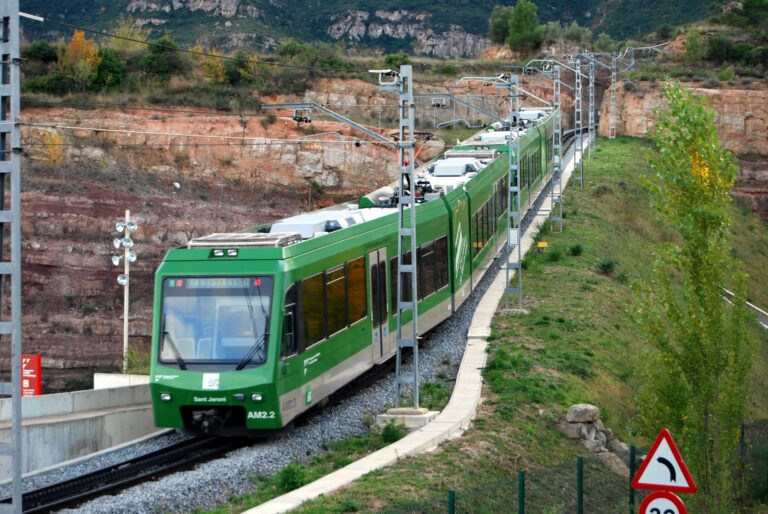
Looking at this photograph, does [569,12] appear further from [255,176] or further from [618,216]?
[618,216]

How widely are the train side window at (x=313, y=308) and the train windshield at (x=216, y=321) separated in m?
0.98

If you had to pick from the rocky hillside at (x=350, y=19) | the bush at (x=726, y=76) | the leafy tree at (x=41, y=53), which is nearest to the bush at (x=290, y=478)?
the leafy tree at (x=41, y=53)

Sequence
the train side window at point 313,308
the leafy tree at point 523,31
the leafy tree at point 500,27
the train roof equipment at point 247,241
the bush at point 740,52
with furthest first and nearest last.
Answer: the leafy tree at point 500,27, the leafy tree at point 523,31, the bush at point 740,52, the train side window at point 313,308, the train roof equipment at point 247,241

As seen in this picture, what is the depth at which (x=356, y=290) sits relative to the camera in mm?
18484

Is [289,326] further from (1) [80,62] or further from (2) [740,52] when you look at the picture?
(2) [740,52]

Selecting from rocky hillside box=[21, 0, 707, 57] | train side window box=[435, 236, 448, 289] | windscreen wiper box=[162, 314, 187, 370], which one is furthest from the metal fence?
rocky hillside box=[21, 0, 707, 57]

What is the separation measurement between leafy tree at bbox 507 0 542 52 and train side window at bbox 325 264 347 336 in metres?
88.7

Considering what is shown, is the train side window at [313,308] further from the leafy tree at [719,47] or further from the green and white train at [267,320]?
the leafy tree at [719,47]

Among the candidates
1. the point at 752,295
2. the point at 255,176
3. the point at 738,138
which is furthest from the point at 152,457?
the point at 738,138

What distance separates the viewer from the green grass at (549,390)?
520 inches

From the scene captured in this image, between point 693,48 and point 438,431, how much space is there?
3383 inches

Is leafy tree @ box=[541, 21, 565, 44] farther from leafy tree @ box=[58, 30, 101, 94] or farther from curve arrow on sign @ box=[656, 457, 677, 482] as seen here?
curve arrow on sign @ box=[656, 457, 677, 482]

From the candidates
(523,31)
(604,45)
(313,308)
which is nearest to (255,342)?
(313,308)

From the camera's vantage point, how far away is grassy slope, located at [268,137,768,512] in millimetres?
13234
